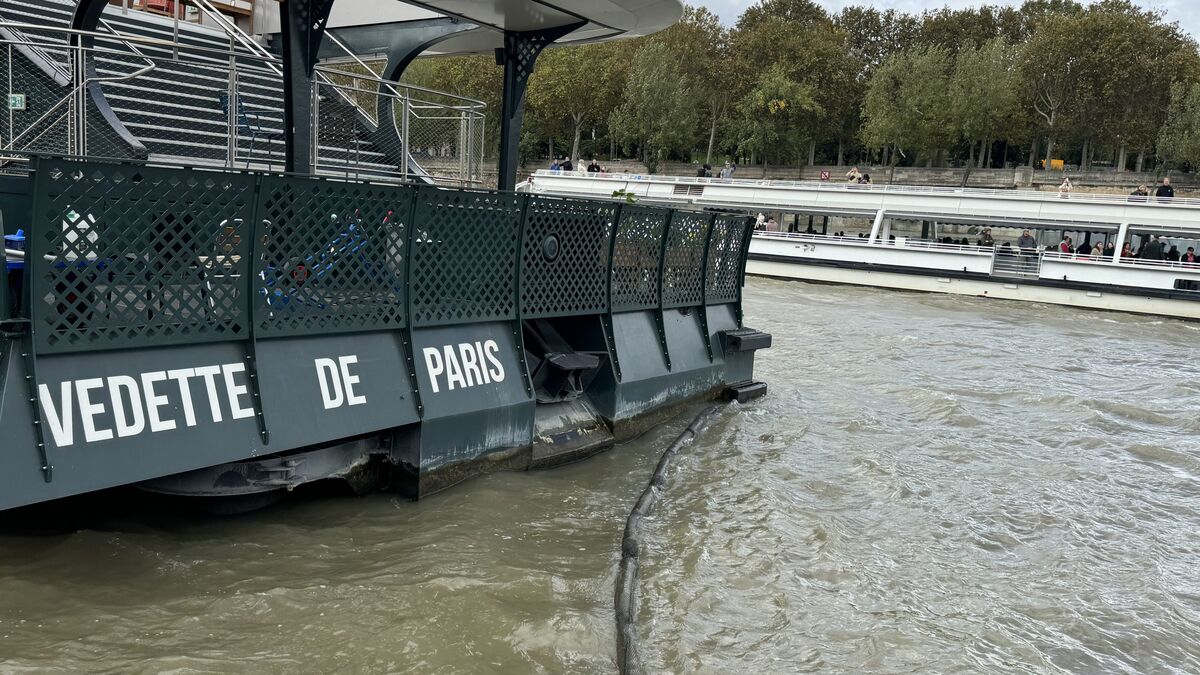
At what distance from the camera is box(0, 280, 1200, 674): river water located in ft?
16.5

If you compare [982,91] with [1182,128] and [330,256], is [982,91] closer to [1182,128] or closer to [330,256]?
[1182,128]

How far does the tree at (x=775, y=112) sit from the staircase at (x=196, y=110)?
4936 centimetres

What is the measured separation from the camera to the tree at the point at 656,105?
2419 inches

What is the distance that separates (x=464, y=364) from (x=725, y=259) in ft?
17.1

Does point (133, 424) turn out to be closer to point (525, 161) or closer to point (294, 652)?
point (294, 652)

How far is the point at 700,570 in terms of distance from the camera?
645 centimetres

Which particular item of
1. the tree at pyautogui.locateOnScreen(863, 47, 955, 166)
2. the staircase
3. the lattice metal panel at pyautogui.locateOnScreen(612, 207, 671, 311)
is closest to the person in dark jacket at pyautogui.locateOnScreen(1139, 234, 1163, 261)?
the lattice metal panel at pyautogui.locateOnScreen(612, 207, 671, 311)

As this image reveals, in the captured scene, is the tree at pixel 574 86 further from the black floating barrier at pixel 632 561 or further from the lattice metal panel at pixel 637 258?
the black floating barrier at pixel 632 561

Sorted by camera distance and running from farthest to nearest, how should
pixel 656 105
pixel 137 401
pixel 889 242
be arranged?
pixel 656 105
pixel 889 242
pixel 137 401

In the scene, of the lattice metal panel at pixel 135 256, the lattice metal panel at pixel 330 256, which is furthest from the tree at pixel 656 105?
the lattice metal panel at pixel 135 256

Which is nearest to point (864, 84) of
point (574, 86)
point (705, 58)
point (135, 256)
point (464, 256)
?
point (705, 58)

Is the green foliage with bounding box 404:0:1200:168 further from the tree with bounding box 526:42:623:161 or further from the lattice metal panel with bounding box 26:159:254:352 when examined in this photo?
the lattice metal panel with bounding box 26:159:254:352

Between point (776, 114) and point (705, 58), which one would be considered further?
point (705, 58)

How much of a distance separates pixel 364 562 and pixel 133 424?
167 centimetres
